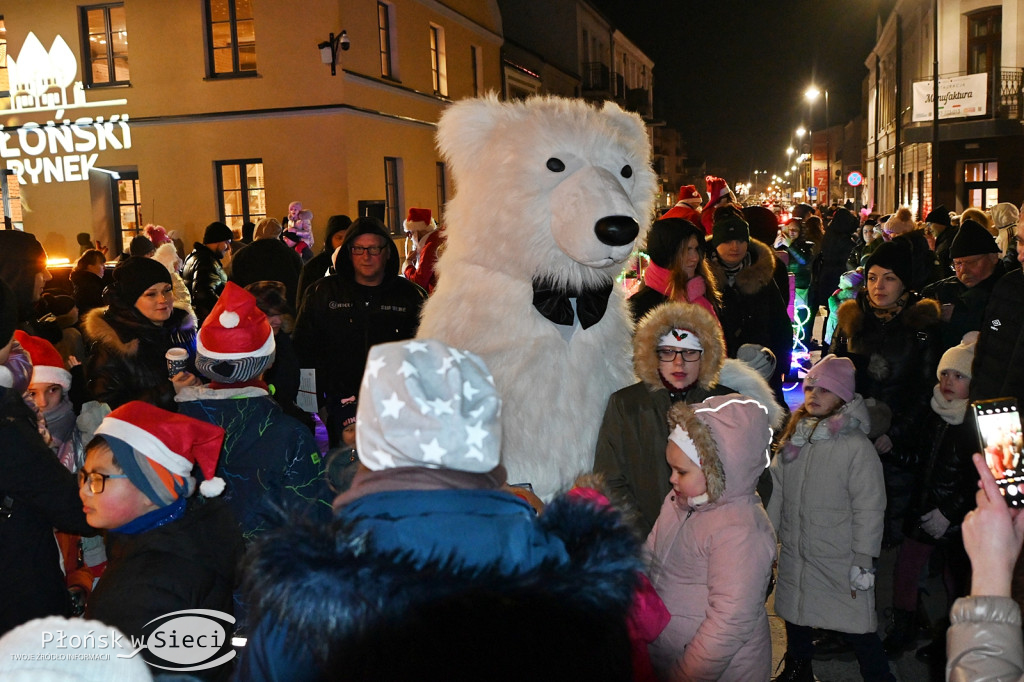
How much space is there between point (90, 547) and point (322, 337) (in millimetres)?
1838

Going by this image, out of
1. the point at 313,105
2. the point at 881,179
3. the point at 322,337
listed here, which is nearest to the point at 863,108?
the point at 881,179

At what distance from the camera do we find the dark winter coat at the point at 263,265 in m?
7.32

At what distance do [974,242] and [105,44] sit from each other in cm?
1673

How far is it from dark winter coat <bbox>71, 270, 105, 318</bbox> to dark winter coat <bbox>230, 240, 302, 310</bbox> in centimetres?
111

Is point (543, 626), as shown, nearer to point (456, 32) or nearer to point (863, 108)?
point (456, 32)

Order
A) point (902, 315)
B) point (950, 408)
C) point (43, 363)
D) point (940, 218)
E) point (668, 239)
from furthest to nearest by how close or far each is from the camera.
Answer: point (940, 218)
point (902, 315)
point (668, 239)
point (950, 408)
point (43, 363)

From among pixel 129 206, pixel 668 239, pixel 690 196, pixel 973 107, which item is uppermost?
pixel 973 107

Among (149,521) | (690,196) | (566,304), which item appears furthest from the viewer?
(690,196)

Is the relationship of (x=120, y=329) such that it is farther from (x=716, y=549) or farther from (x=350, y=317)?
(x=716, y=549)

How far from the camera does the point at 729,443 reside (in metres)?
2.96

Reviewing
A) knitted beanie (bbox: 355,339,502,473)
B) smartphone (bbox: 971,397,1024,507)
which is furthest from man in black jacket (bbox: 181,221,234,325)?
smartphone (bbox: 971,397,1024,507)

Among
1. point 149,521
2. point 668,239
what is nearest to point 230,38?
→ point 668,239

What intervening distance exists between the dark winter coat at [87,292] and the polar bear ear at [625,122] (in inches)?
195

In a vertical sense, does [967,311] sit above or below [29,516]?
above
